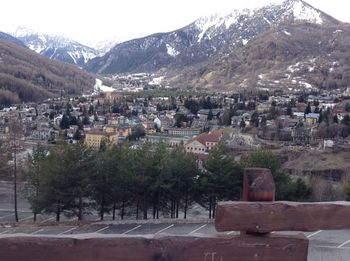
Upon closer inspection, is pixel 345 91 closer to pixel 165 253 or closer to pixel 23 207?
pixel 23 207

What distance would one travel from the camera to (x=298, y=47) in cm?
9375

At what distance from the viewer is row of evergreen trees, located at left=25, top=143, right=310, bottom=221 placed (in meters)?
11.4

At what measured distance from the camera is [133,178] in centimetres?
1160

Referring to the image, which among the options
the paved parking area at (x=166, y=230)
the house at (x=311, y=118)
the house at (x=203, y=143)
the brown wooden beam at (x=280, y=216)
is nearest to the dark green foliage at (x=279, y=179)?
the paved parking area at (x=166, y=230)

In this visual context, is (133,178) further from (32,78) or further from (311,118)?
(32,78)

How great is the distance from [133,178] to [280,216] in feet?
33.1

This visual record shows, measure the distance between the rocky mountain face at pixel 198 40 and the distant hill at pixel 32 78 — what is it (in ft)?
129

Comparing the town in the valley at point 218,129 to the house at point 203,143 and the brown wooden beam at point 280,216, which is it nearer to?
the house at point 203,143

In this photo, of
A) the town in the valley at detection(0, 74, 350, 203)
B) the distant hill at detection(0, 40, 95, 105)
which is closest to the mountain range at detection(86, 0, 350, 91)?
the distant hill at detection(0, 40, 95, 105)

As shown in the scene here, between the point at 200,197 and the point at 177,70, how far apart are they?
110122 millimetres

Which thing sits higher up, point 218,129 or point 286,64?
point 286,64

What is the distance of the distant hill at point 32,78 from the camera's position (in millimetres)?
68500

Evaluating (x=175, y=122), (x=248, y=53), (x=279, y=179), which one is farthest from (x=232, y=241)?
(x=248, y=53)

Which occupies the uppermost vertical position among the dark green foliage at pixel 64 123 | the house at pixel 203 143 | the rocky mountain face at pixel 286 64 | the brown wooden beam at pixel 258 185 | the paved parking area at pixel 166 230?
the rocky mountain face at pixel 286 64
